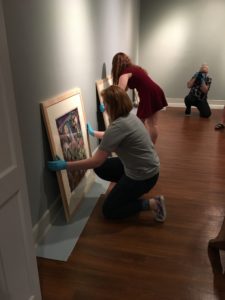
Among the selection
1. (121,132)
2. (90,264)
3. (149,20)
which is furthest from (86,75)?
(149,20)

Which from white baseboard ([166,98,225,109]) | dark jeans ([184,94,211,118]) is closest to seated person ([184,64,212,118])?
dark jeans ([184,94,211,118])

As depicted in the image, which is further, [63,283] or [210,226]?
[210,226]

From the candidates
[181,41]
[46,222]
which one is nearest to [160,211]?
[46,222]

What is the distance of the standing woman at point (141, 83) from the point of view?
317cm

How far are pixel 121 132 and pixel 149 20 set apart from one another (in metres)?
4.83

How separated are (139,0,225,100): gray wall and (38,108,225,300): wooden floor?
3712 mm

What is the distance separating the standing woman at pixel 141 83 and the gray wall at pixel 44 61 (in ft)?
0.99

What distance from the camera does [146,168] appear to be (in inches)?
86.4

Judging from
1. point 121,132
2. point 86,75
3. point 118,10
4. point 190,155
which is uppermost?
point 118,10

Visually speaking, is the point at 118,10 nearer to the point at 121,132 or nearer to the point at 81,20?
the point at 81,20

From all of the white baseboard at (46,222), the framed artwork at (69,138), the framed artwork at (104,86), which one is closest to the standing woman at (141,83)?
the framed artwork at (104,86)

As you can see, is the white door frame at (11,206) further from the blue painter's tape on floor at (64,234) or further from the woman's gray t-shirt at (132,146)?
the woman's gray t-shirt at (132,146)

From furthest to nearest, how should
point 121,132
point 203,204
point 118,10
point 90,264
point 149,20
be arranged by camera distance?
point 149,20
point 118,10
point 203,204
point 121,132
point 90,264

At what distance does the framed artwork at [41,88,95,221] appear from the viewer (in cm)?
209
